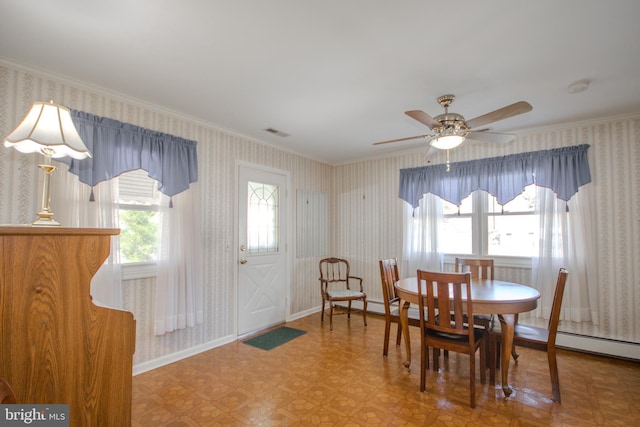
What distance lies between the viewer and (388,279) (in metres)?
3.45

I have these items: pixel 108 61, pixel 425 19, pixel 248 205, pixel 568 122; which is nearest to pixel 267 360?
pixel 248 205

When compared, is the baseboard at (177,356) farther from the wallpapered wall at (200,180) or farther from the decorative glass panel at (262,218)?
the decorative glass panel at (262,218)

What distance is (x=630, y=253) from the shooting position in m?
3.20

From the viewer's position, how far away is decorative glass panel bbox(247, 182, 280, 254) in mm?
4086

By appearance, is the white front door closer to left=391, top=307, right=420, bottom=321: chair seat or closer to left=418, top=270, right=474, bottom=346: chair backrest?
left=391, top=307, right=420, bottom=321: chair seat

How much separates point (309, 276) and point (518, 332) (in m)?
3.04

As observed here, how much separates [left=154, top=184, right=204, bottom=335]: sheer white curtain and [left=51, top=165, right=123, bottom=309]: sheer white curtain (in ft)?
1.32

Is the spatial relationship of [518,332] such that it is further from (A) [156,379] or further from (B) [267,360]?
(A) [156,379]

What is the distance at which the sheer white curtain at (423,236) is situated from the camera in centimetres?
430

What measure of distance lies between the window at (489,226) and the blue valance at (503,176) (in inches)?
5.4

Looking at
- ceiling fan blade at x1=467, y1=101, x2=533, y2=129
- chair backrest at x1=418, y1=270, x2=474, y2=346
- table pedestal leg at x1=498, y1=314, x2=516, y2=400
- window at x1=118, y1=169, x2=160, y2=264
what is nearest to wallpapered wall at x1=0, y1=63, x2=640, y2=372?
window at x1=118, y1=169, x2=160, y2=264

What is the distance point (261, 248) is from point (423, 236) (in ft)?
7.77

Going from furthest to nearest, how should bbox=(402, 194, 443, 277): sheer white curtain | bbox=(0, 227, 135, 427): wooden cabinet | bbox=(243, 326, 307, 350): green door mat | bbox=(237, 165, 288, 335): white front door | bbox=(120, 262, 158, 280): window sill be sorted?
Result: bbox=(402, 194, 443, 277): sheer white curtain < bbox=(237, 165, 288, 335): white front door < bbox=(243, 326, 307, 350): green door mat < bbox=(120, 262, 158, 280): window sill < bbox=(0, 227, 135, 427): wooden cabinet

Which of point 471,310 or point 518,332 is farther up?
point 471,310
